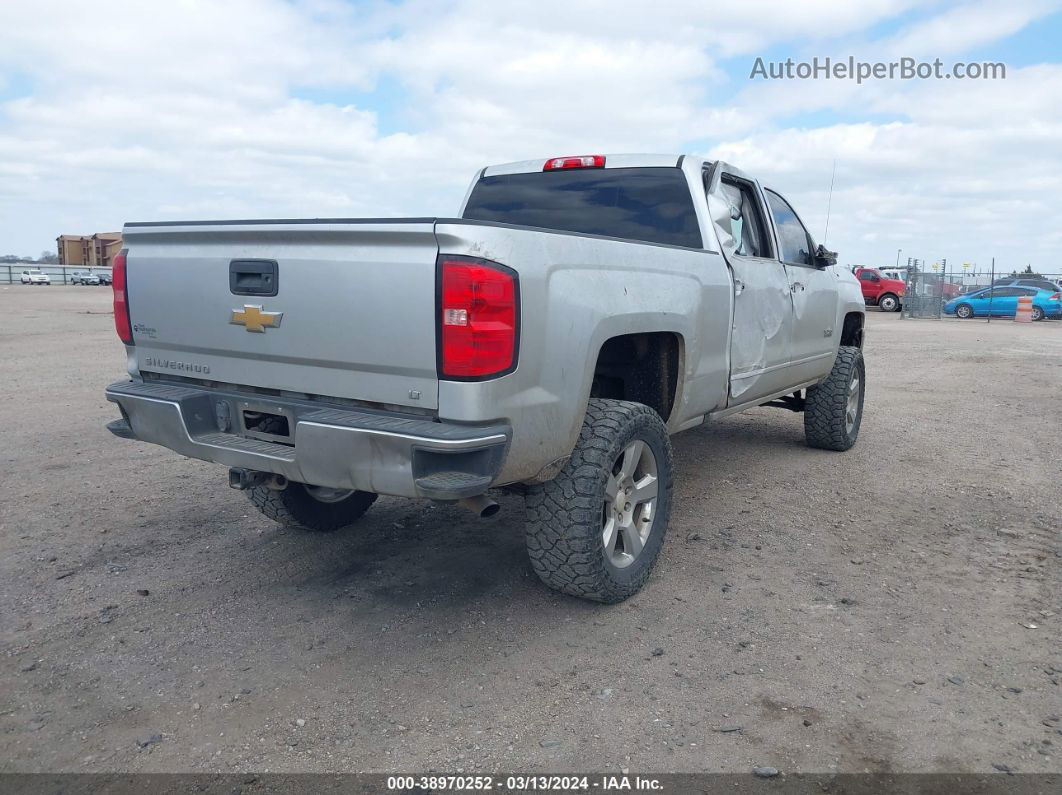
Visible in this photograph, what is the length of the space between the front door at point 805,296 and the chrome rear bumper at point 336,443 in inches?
131

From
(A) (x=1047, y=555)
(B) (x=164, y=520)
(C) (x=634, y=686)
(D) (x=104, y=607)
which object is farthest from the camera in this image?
(B) (x=164, y=520)

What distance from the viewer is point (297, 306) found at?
3129 millimetres

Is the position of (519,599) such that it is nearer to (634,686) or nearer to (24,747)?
(634,686)

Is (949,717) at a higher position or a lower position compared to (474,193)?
lower

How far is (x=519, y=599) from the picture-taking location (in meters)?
3.83

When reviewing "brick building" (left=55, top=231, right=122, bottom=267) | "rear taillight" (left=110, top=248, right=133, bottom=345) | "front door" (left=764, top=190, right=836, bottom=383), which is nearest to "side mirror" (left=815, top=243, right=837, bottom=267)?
"front door" (left=764, top=190, right=836, bottom=383)

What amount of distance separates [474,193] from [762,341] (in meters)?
2.07

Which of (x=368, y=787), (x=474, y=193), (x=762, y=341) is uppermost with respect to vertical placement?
(x=474, y=193)

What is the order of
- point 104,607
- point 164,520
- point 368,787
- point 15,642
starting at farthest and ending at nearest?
point 164,520 < point 104,607 < point 15,642 < point 368,787

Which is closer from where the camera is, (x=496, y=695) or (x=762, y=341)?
(x=496, y=695)

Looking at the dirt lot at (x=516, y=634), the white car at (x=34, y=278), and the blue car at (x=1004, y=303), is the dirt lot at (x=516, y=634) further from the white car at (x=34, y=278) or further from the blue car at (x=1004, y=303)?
the white car at (x=34, y=278)

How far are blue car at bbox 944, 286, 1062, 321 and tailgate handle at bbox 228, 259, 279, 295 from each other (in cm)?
3019

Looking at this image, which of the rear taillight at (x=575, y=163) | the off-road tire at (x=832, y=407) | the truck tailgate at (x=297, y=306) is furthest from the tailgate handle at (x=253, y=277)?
the off-road tire at (x=832, y=407)

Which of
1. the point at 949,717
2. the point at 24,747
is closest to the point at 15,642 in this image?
the point at 24,747
